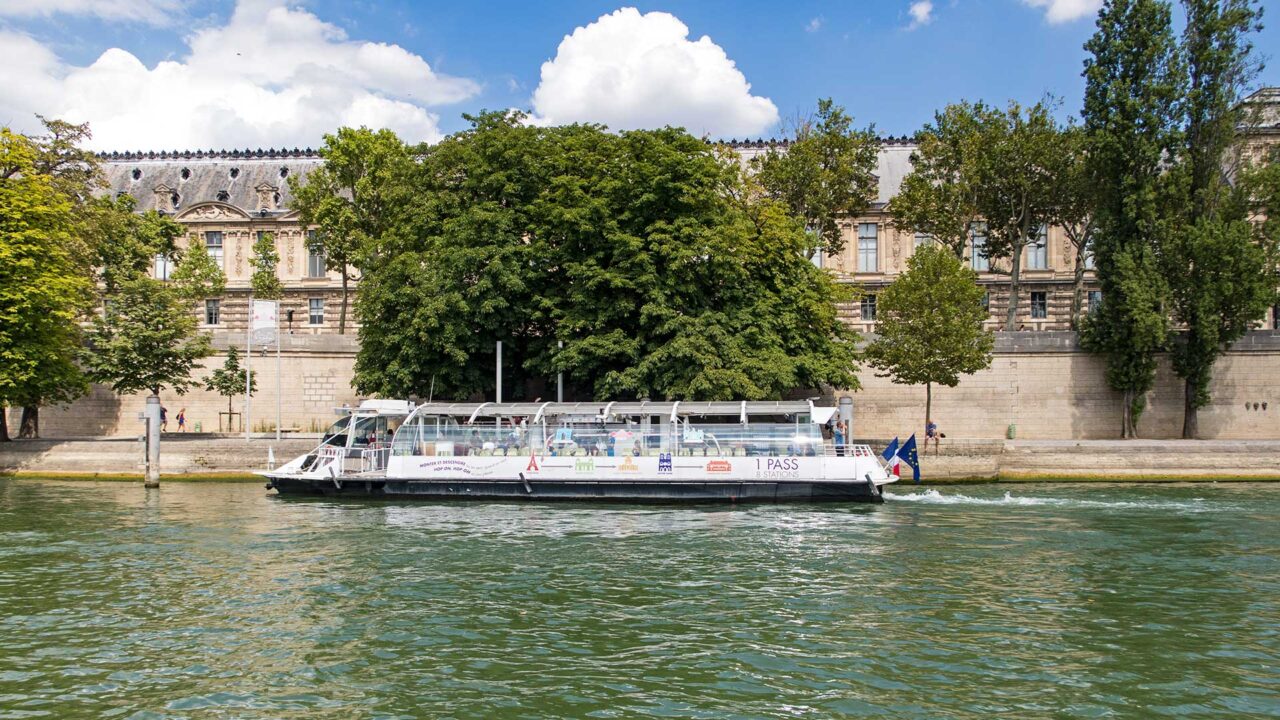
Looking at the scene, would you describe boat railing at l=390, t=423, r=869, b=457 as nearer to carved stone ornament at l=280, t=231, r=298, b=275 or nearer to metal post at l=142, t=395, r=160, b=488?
metal post at l=142, t=395, r=160, b=488

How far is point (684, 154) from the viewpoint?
41.2 m

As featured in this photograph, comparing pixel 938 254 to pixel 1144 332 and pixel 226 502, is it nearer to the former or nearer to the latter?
pixel 1144 332

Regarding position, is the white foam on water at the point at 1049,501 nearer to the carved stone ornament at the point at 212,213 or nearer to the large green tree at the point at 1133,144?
the large green tree at the point at 1133,144

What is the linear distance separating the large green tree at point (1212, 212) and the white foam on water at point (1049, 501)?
50.3 feet

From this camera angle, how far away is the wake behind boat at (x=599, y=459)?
110 ft

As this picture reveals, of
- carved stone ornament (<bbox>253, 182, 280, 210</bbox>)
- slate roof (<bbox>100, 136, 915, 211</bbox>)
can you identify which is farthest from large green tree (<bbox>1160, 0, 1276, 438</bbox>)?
carved stone ornament (<bbox>253, 182, 280, 210</bbox>)

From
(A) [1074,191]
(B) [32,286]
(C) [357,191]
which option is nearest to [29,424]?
(B) [32,286]

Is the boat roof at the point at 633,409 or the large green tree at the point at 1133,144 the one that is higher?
the large green tree at the point at 1133,144

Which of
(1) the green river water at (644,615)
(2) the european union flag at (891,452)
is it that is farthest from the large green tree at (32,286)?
(2) the european union flag at (891,452)

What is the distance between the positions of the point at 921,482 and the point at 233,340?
34.2 metres

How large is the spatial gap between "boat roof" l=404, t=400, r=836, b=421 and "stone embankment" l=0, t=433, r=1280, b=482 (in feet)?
23.0

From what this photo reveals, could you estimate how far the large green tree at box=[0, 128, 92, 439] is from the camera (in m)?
41.4

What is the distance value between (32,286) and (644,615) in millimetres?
34834

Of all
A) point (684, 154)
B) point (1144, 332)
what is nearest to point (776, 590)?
point (684, 154)
